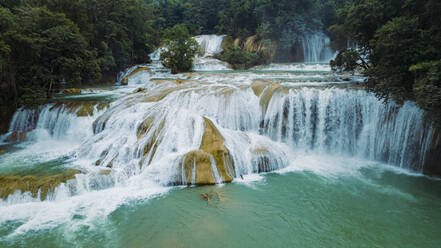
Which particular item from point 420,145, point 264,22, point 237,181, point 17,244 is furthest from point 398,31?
point 264,22

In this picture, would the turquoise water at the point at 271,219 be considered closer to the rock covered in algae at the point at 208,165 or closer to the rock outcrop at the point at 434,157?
the rock covered in algae at the point at 208,165

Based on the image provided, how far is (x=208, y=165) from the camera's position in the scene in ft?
24.1

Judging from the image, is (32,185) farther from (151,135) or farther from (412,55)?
(412,55)

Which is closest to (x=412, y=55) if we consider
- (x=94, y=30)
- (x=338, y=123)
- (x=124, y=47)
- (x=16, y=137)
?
(x=338, y=123)

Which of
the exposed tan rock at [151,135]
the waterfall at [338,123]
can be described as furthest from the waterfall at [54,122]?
the waterfall at [338,123]

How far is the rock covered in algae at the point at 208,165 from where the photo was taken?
714 cm

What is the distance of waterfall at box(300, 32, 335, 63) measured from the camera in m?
28.0

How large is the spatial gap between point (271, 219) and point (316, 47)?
1058 inches

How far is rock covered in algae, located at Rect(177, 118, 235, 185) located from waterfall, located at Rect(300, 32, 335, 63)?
23925mm

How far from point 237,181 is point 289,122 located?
11.8 ft

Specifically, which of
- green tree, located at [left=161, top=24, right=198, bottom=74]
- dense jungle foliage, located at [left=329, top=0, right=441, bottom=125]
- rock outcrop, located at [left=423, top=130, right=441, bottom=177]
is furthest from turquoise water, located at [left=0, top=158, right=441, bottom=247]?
green tree, located at [left=161, top=24, right=198, bottom=74]

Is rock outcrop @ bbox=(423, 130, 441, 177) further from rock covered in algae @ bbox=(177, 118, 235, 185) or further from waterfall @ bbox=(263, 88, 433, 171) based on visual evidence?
rock covered in algae @ bbox=(177, 118, 235, 185)

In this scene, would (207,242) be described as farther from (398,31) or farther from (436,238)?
(398,31)

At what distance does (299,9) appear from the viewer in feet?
96.4
